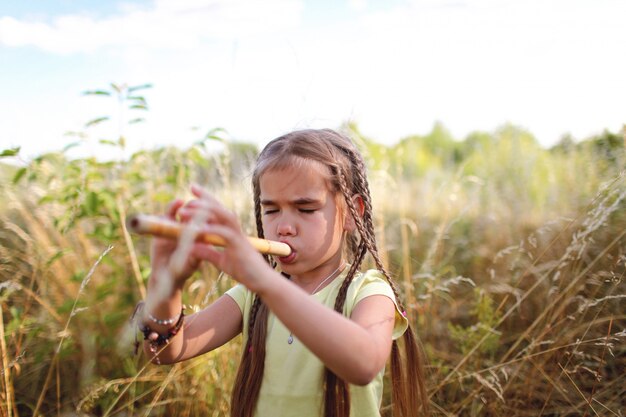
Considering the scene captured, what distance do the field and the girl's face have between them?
394mm

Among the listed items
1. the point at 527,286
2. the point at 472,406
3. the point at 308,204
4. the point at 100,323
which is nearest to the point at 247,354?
the point at 308,204

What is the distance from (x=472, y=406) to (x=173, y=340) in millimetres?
1476

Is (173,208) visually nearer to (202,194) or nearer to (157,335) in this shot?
(202,194)

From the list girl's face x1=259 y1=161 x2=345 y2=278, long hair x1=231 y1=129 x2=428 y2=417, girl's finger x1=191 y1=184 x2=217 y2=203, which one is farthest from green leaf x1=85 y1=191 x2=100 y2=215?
girl's finger x1=191 y1=184 x2=217 y2=203

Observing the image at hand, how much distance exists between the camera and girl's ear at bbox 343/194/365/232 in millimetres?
1766

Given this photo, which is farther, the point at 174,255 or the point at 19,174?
the point at 19,174

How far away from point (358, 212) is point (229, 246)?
0.84 m

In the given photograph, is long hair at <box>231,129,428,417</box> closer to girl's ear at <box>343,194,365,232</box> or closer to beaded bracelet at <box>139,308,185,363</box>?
girl's ear at <box>343,194,365,232</box>

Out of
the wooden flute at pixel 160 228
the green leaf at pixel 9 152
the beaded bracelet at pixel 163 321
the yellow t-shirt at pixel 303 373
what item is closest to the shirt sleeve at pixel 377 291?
the yellow t-shirt at pixel 303 373

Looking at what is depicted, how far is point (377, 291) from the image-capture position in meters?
1.55

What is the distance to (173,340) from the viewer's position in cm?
152

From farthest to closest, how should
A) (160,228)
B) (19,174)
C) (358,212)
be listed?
(19,174) < (358,212) < (160,228)

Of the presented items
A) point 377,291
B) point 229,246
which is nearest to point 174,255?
point 229,246

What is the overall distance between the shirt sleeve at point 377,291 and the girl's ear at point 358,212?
6.7 inches
